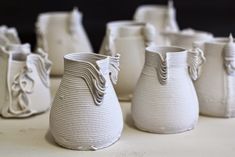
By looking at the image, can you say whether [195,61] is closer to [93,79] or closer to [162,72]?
[162,72]

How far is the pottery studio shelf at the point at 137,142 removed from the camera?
831mm

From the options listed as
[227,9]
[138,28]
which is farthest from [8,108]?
[227,9]

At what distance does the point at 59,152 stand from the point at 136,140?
146 millimetres

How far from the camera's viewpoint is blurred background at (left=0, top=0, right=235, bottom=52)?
1.72 metres

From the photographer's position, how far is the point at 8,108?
39.8 inches

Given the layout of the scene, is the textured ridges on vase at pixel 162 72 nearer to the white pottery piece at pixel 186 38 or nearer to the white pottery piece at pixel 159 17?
the white pottery piece at pixel 186 38

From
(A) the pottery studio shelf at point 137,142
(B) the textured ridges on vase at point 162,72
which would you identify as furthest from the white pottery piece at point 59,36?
(B) the textured ridges on vase at point 162,72

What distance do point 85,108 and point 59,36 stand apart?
21.5 inches

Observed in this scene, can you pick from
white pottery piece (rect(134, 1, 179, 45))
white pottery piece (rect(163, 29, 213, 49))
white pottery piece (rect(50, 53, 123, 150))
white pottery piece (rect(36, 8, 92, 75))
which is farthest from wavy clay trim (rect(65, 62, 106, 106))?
white pottery piece (rect(134, 1, 179, 45))

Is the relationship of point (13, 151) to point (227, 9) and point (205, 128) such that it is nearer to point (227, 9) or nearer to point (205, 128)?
point (205, 128)

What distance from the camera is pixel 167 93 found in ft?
2.93

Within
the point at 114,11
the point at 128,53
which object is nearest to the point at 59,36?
the point at 128,53

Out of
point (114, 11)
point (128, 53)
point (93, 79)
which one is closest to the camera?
point (93, 79)

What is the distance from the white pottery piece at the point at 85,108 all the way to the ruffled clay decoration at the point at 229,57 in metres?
0.26
